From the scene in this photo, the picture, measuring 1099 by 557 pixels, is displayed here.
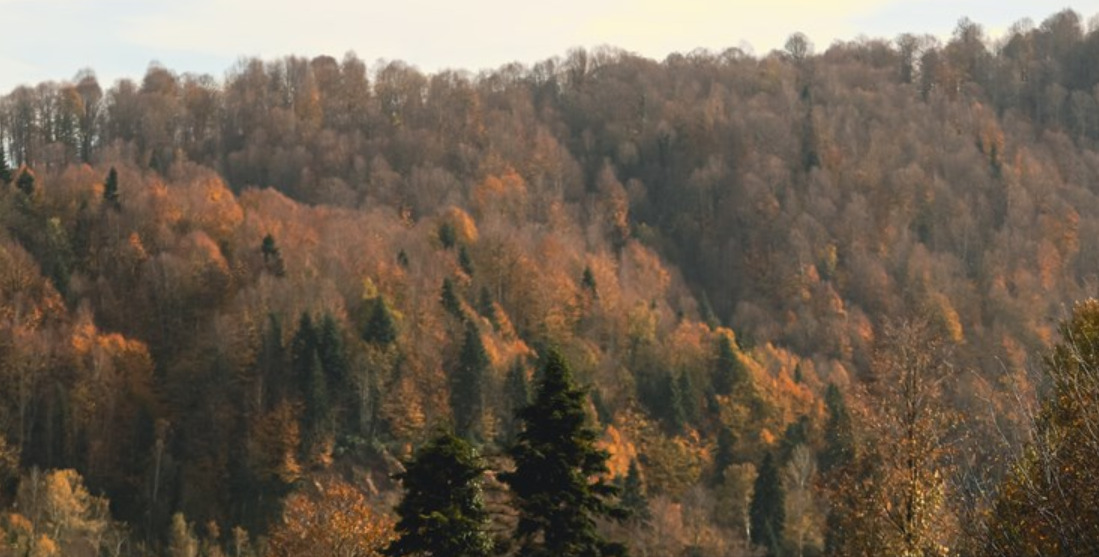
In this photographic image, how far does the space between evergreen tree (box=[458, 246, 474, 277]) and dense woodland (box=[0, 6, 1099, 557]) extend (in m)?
0.44

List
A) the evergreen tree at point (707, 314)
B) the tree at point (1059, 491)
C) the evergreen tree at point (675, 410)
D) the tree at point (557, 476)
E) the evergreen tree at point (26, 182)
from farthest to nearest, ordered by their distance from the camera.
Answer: the evergreen tree at point (707, 314), the evergreen tree at point (26, 182), the evergreen tree at point (675, 410), the tree at point (557, 476), the tree at point (1059, 491)

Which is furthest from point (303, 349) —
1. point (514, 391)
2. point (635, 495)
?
point (635, 495)

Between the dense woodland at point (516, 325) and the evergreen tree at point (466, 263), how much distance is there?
0.44 metres

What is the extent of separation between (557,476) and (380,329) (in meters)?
82.2

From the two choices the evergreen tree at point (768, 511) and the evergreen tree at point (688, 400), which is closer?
the evergreen tree at point (768, 511)

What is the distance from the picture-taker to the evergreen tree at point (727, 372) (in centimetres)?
11869

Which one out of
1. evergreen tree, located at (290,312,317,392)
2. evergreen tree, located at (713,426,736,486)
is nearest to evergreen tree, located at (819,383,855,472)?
evergreen tree, located at (713,426,736,486)

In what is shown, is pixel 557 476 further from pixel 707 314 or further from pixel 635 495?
pixel 707 314

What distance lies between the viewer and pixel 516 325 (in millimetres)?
125062

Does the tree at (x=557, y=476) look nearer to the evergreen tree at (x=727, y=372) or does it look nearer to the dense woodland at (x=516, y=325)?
the dense woodland at (x=516, y=325)

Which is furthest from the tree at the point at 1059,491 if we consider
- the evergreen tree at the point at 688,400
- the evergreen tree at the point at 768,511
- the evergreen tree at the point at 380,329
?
the evergreen tree at the point at 688,400

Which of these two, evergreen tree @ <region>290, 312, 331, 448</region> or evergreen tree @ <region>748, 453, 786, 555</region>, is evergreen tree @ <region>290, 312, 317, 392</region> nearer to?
evergreen tree @ <region>290, 312, 331, 448</region>

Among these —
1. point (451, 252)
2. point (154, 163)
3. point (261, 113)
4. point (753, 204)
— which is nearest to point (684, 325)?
point (451, 252)

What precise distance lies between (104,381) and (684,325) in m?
55.3
